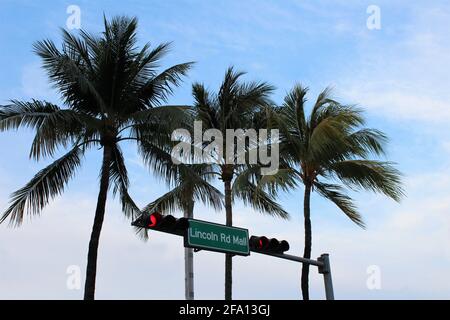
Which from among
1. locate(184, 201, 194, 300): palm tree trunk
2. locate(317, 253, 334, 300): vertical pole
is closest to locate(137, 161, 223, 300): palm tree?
locate(184, 201, 194, 300): palm tree trunk

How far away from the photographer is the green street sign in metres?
15.6

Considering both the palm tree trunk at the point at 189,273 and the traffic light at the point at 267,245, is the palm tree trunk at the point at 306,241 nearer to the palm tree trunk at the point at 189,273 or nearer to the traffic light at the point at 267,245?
the palm tree trunk at the point at 189,273

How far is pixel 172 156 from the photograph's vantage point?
21625 millimetres

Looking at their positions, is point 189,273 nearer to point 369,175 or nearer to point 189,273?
point 189,273

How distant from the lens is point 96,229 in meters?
19.6

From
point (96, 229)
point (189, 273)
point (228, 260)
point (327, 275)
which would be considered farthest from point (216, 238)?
point (228, 260)

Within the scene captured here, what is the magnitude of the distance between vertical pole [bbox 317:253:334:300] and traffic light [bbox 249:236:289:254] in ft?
6.70

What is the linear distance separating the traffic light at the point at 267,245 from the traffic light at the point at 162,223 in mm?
2428

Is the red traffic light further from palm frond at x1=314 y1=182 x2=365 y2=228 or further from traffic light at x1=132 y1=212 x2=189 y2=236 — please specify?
palm frond at x1=314 y1=182 x2=365 y2=228

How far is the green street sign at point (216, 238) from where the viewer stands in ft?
51.1
